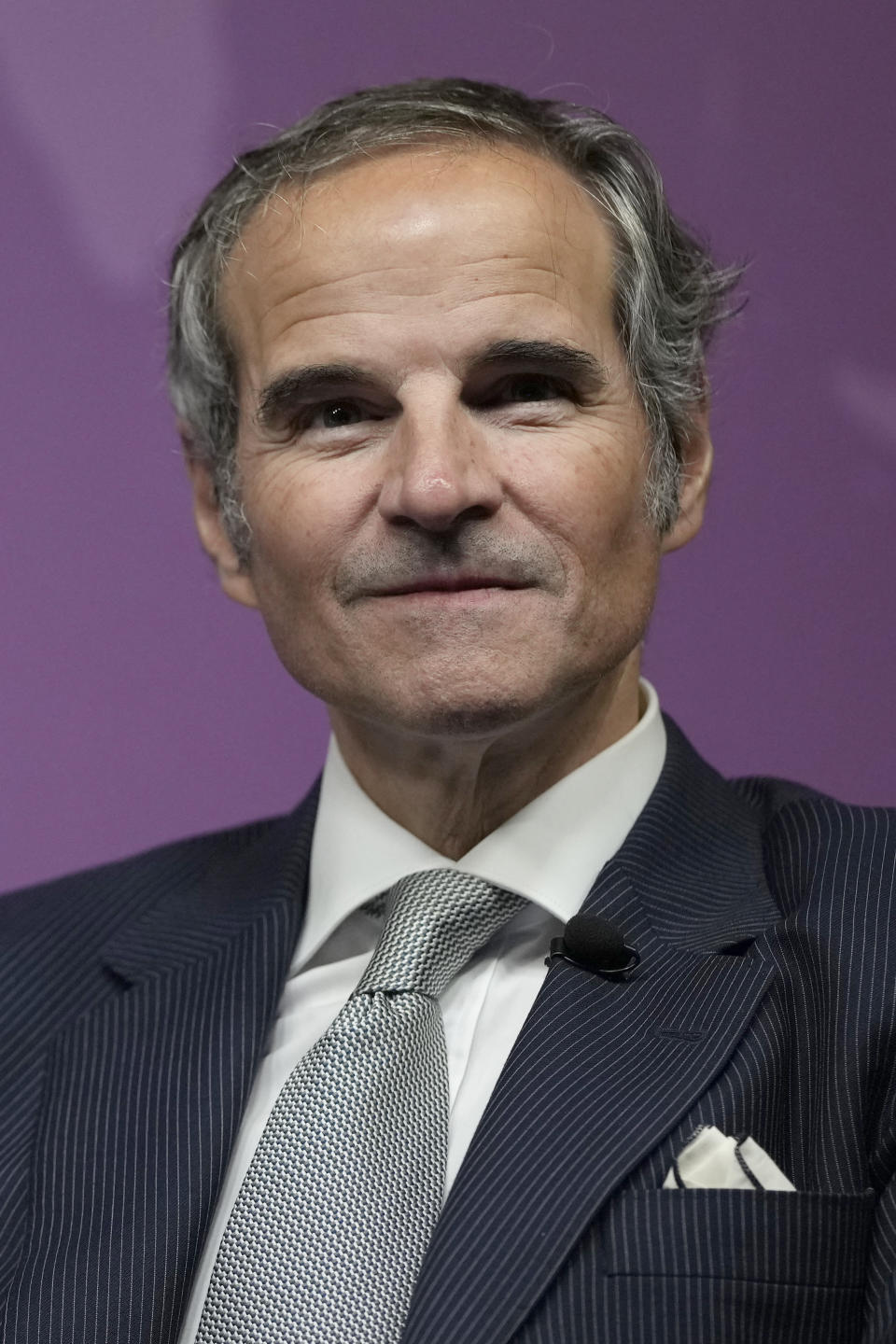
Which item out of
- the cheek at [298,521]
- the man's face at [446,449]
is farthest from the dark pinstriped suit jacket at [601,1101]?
the cheek at [298,521]

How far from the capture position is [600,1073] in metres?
1.70

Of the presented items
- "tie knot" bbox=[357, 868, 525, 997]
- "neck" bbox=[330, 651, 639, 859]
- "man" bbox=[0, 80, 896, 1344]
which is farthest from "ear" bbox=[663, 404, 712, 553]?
"tie knot" bbox=[357, 868, 525, 997]

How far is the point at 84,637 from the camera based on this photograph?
2703 millimetres

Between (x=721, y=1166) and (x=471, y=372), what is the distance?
823mm

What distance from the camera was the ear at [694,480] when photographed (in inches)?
85.4

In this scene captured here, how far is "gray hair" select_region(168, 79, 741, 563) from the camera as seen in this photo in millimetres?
2080

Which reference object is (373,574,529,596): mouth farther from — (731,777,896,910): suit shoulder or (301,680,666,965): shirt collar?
(731,777,896,910): suit shoulder

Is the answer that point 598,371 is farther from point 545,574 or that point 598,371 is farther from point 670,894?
point 670,894

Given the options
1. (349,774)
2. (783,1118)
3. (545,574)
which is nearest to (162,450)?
(349,774)

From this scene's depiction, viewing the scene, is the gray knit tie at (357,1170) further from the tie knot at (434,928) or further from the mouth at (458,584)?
the mouth at (458,584)

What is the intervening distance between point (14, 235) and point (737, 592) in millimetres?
1151

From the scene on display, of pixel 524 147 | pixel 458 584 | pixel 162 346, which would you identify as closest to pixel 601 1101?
pixel 458 584

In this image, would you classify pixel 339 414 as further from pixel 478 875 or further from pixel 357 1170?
pixel 357 1170

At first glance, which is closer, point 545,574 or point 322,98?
point 545,574
